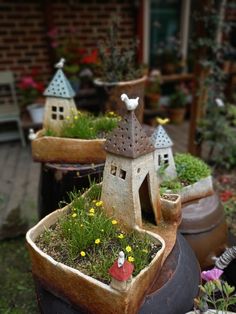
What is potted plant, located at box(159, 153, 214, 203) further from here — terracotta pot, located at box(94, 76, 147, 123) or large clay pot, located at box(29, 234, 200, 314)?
terracotta pot, located at box(94, 76, 147, 123)

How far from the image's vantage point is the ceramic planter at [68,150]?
6.30ft

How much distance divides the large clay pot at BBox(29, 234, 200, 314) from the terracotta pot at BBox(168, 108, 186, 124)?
4.08m

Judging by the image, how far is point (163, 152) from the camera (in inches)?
76.6

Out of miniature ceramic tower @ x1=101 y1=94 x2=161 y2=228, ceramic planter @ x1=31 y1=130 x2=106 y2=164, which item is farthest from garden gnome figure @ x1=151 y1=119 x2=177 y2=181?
miniature ceramic tower @ x1=101 y1=94 x2=161 y2=228

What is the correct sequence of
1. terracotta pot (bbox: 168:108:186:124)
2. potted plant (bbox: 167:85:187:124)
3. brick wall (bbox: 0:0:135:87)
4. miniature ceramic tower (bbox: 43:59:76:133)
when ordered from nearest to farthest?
1. miniature ceramic tower (bbox: 43:59:76:133)
2. brick wall (bbox: 0:0:135:87)
3. potted plant (bbox: 167:85:187:124)
4. terracotta pot (bbox: 168:108:186:124)

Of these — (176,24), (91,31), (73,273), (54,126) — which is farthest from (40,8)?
(73,273)

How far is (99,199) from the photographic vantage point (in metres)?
1.63

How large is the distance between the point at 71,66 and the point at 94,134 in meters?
2.69

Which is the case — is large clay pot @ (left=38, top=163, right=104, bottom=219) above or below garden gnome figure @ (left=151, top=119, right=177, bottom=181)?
below

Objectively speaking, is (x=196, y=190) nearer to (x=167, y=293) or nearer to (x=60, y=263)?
(x=167, y=293)

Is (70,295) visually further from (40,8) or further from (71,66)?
(40,8)

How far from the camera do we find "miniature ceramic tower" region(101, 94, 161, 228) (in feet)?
4.30

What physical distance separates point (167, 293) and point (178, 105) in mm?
4319

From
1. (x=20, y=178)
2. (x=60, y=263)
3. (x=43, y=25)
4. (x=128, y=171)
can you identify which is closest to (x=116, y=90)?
(x=20, y=178)
